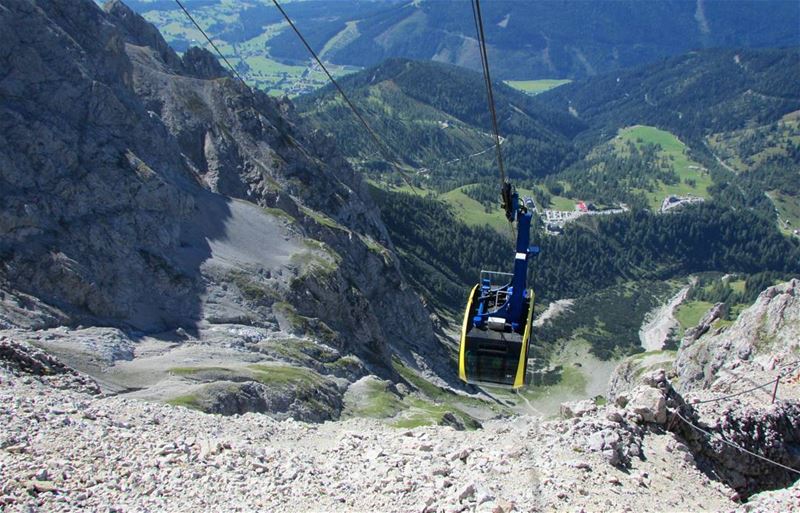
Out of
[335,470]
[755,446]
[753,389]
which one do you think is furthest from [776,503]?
[753,389]

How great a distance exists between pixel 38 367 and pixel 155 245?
157 ft

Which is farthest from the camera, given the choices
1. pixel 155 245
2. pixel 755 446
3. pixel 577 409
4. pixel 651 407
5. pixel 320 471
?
pixel 155 245

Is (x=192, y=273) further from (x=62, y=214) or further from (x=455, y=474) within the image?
(x=455, y=474)

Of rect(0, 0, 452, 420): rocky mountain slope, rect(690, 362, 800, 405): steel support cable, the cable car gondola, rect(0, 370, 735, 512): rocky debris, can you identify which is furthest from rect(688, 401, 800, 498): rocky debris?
rect(0, 0, 452, 420): rocky mountain slope

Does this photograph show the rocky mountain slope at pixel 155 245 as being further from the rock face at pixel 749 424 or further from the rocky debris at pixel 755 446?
the rocky debris at pixel 755 446

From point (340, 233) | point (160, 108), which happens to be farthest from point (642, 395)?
point (160, 108)

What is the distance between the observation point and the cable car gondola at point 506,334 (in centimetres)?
4078

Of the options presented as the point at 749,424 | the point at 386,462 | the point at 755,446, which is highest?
the point at 386,462

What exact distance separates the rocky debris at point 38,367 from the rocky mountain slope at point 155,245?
34.8ft

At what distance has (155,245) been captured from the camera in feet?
304

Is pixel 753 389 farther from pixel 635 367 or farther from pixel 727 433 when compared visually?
pixel 635 367

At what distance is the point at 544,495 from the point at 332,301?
85338mm

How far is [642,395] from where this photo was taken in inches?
1511

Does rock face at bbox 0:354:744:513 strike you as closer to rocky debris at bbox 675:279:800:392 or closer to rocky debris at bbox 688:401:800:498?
rocky debris at bbox 688:401:800:498
